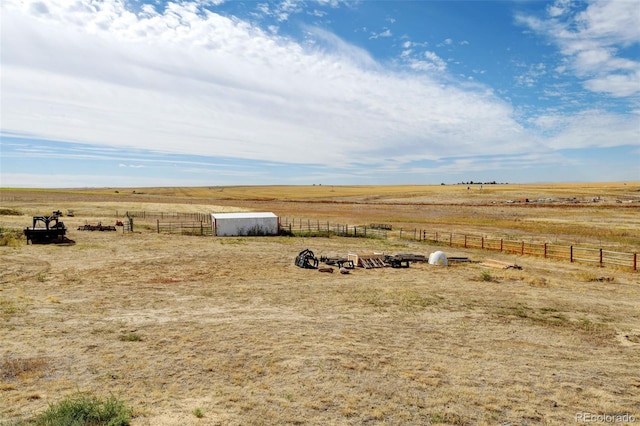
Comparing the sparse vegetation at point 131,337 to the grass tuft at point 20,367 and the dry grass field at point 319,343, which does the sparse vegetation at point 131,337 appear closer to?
the dry grass field at point 319,343

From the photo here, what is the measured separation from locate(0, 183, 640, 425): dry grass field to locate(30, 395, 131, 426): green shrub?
374 mm

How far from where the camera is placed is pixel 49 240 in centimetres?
3209

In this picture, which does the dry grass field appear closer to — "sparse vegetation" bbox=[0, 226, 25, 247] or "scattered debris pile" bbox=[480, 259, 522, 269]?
"scattered debris pile" bbox=[480, 259, 522, 269]

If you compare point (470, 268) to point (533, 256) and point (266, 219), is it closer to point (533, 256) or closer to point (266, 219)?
point (533, 256)

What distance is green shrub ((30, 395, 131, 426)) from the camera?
22.7 ft

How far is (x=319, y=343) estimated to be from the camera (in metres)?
11.4

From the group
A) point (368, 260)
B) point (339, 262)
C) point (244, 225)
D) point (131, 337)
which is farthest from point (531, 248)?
point (131, 337)

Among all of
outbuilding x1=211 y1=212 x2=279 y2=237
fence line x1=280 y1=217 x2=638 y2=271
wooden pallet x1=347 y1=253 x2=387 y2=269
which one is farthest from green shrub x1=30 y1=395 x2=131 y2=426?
outbuilding x1=211 y1=212 x2=279 y2=237

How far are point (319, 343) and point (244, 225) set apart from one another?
97.3ft

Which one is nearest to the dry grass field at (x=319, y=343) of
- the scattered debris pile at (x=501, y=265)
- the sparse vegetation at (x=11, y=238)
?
the scattered debris pile at (x=501, y=265)

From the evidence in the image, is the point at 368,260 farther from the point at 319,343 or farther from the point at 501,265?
the point at 319,343

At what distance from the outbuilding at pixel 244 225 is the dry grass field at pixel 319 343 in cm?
1524

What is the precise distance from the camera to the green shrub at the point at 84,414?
6914 millimetres

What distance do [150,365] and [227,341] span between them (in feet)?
→ 7.50
